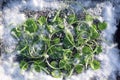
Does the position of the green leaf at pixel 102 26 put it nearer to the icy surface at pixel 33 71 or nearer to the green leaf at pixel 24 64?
the icy surface at pixel 33 71

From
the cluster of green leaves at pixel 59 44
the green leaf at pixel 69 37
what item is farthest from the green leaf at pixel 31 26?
the green leaf at pixel 69 37

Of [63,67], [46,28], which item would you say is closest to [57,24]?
[46,28]

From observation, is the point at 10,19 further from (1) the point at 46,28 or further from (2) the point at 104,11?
(2) the point at 104,11

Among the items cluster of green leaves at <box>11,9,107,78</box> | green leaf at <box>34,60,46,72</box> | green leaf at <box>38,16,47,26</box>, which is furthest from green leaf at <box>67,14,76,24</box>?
green leaf at <box>34,60,46,72</box>

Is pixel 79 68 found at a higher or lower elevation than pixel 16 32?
lower

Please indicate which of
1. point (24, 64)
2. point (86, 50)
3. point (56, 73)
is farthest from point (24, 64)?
point (86, 50)

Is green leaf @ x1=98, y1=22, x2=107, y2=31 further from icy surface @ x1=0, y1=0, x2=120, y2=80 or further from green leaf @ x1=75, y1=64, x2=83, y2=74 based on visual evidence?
green leaf @ x1=75, y1=64, x2=83, y2=74

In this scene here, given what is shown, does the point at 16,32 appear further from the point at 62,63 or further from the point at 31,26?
the point at 62,63
